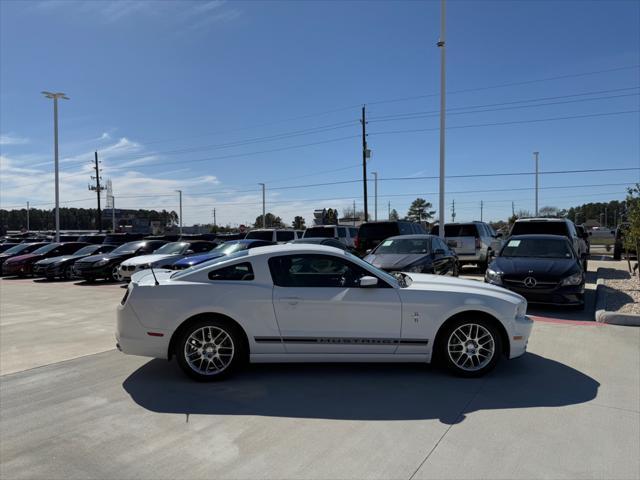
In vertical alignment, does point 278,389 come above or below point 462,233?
below

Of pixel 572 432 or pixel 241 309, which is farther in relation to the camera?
pixel 241 309

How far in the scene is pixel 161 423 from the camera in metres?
4.02

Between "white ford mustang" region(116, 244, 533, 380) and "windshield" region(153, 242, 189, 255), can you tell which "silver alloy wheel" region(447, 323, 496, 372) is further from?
"windshield" region(153, 242, 189, 255)

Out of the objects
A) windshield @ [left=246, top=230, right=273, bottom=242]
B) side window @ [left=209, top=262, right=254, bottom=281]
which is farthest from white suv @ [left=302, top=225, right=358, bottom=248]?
side window @ [left=209, top=262, right=254, bottom=281]

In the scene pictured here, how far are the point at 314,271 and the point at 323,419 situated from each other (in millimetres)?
1685

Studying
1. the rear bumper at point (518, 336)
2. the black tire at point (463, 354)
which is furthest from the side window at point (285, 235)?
the rear bumper at point (518, 336)

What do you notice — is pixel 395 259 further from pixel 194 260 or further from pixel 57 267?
pixel 57 267

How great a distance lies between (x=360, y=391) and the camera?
15.4 ft

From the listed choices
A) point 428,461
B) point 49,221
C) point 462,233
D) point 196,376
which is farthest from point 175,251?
point 49,221

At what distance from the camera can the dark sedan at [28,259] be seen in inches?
797

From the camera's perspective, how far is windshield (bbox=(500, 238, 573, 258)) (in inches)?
402

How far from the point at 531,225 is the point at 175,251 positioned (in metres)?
11.9

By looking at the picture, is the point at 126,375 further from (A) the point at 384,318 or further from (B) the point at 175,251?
(B) the point at 175,251

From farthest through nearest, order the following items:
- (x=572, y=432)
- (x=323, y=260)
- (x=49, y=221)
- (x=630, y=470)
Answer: (x=49, y=221), (x=323, y=260), (x=572, y=432), (x=630, y=470)
